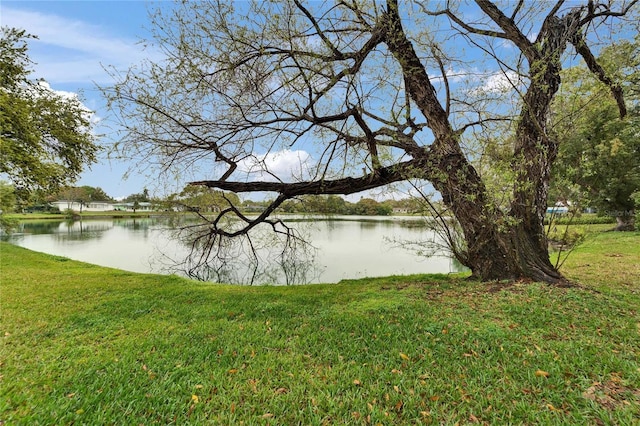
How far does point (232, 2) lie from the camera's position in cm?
413

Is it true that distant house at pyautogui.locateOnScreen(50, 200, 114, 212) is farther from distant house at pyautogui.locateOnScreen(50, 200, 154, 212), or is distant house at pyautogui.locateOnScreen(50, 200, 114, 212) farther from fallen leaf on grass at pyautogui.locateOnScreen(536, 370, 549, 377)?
fallen leaf on grass at pyautogui.locateOnScreen(536, 370, 549, 377)

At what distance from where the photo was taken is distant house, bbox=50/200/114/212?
46.3 m

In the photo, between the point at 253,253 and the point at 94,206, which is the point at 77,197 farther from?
the point at 253,253

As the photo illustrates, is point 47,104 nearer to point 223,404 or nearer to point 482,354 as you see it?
point 223,404

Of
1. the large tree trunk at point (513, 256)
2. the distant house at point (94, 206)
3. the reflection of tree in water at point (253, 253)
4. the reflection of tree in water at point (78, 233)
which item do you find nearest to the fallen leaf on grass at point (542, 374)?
the large tree trunk at point (513, 256)

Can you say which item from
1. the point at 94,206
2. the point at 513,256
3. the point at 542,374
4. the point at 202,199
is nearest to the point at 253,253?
the point at 202,199

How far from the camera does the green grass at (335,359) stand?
196 centimetres

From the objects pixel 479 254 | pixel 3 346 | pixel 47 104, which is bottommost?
pixel 3 346

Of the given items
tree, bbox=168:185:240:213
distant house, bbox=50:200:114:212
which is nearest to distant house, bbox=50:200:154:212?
distant house, bbox=50:200:114:212

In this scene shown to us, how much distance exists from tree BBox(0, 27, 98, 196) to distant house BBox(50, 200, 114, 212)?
1580 inches

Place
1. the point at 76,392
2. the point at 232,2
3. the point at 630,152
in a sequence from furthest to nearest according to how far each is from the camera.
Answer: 1. the point at 630,152
2. the point at 232,2
3. the point at 76,392

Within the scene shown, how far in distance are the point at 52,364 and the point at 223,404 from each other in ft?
5.44

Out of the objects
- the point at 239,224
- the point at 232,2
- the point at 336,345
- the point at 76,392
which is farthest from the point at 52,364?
the point at 239,224

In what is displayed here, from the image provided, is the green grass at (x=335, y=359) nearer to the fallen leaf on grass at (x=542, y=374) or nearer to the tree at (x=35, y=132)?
the fallen leaf on grass at (x=542, y=374)
